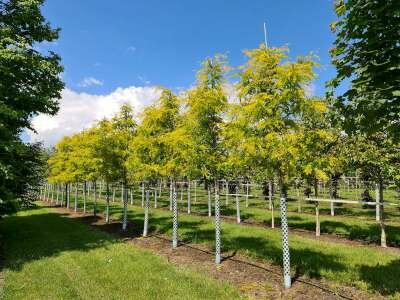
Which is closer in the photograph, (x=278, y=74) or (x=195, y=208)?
(x=278, y=74)

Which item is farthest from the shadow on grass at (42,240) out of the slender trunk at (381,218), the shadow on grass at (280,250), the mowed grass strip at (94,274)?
the slender trunk at (381,218)

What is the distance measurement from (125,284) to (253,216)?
17.6 meters

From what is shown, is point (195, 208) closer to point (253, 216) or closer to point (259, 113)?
point (253, 216)

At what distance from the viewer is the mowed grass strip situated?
422 inches

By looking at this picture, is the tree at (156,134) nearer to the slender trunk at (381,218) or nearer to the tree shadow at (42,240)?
the tree shadow at (42,240)

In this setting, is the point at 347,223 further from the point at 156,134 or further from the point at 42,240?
the point at 42,240

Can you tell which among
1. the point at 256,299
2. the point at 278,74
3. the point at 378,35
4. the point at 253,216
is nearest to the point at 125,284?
the point at 256,299

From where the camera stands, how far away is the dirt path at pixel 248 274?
10.5 metres

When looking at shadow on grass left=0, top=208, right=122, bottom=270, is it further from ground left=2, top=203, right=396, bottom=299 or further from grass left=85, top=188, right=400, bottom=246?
grass left=85, top=188, right=400, bottom=246

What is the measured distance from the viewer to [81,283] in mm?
11742

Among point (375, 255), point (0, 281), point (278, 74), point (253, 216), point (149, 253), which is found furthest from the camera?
point (253, 216)

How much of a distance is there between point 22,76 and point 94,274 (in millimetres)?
9664

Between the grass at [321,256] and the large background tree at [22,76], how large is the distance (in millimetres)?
9374

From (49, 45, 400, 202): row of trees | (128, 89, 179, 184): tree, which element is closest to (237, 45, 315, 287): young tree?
(49, 45, 400, 202): row of trees
